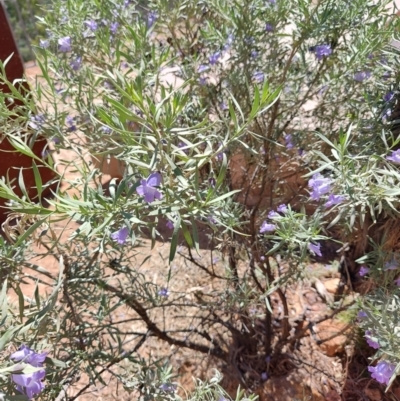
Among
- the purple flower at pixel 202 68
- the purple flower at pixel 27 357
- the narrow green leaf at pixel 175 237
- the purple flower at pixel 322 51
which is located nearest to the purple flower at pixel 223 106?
the purple flower at pixel 202 68

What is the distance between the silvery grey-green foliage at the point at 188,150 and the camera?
946mm

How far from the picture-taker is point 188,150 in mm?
1369

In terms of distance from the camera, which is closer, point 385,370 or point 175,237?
point 175,237

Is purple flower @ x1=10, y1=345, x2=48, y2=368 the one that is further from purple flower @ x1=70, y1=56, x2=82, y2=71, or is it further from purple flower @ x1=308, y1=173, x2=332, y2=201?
purple flower @ x1=70, y1=56, x2=82, y2=71

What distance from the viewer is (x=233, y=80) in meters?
1.67

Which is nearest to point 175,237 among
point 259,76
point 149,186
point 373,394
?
point 149,186

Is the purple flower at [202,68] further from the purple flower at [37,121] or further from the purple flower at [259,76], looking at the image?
the purple flower at [37,121]

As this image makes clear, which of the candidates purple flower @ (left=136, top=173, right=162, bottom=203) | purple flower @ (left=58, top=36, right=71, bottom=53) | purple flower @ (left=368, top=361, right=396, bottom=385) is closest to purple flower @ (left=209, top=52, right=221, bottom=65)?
purple flower @ (left=58, top=36, right=71, bottom=53)

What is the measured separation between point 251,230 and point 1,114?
957mm

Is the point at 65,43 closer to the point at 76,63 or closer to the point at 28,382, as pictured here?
the point at 76,63

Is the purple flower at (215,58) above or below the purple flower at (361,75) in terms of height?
above

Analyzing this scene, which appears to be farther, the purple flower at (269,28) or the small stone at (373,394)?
the small stone at (373,394)

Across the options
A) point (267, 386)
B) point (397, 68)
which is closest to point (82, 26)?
point (397, 68)

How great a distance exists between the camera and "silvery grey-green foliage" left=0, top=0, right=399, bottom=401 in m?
0.95
